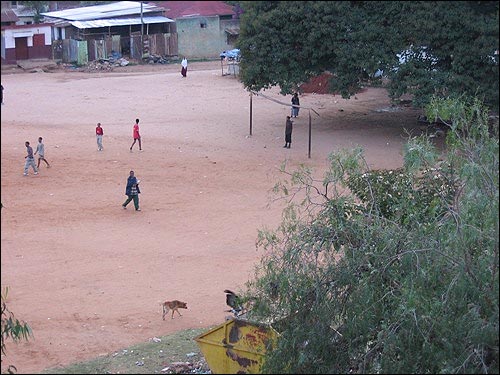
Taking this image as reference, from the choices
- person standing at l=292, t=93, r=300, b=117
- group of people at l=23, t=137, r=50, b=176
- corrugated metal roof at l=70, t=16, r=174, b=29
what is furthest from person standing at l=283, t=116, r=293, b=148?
group of people at l=23, t=137, r=50, b=176

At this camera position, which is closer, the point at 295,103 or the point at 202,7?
the point at 202,7

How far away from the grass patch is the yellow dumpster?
977mm

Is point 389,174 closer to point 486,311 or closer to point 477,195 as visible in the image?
point 477,195

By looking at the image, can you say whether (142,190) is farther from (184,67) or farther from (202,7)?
(184,67)

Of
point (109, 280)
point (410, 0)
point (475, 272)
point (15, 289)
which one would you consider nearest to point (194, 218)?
point (109, 280)

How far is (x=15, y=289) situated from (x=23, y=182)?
8.17 meters

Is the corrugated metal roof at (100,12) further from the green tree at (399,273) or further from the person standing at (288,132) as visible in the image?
the green tree at (399,273)

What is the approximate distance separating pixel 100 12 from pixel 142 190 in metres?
8.93

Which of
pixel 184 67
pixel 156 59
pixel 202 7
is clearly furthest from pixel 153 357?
pixel 184 67

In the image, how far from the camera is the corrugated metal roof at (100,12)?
27.9 meters

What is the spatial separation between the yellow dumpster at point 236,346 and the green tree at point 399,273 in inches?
12.6

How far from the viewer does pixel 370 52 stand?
Result: 27000 millimetres

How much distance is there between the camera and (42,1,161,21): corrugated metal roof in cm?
2794

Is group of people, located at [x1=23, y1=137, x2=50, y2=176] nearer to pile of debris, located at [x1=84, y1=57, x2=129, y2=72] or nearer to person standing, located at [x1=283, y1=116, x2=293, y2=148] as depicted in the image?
person standing, located at [x1=283, y1=116, x2=293, y2=148]
